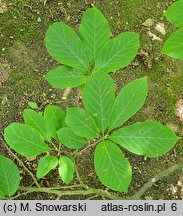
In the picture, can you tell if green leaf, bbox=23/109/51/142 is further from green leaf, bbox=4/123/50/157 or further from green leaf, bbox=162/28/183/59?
green leaf, bbox=162/28/183/59

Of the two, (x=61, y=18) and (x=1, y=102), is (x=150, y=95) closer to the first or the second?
(x=61, y=18)

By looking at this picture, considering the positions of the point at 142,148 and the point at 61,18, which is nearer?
the point at 142,148

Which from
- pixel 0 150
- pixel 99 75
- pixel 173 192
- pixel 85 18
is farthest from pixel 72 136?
pixel 173 192

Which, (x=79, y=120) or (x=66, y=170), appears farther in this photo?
(x=66, y=170)

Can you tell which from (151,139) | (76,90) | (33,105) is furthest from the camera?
(76,90)

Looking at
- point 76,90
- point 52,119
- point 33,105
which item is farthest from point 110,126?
point 76,90

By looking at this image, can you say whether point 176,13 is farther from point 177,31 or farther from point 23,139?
point 23,139

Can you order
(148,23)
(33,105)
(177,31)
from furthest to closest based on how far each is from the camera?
(148,23), (33,105), (177,31)
